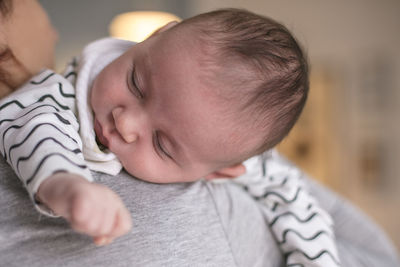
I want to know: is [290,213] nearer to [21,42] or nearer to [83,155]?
[83,155]

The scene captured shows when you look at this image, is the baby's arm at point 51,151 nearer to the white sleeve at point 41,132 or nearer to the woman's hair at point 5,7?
the white sleeve at point 41,132

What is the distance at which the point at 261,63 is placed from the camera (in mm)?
776

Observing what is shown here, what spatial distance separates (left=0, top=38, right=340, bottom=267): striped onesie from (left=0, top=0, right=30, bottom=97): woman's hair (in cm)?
4

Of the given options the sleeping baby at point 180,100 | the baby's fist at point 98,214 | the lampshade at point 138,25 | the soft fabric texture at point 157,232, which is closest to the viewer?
the baby's fist at point 98,214

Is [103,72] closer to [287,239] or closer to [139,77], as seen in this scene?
[139,77]

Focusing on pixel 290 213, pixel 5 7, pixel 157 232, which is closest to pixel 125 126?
pixel 157 232

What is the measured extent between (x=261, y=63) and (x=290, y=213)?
35 centimetres

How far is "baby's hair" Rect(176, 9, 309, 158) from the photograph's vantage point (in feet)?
2.51

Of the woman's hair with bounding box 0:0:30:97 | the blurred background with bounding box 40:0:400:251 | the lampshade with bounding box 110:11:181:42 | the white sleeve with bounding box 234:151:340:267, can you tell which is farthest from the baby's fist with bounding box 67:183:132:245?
the blurred background with bounding box 40:0:400:251

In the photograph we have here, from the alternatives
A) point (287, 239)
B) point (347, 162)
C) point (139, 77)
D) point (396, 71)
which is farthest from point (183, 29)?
point (396, 71)

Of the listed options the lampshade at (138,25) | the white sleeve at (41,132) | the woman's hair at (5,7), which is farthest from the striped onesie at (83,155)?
the lampshade at (138,25)

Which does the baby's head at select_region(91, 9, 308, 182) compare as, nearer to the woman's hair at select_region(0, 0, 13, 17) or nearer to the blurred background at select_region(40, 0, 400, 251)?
the woman's hair at select_region(0, 0, 13, 17)

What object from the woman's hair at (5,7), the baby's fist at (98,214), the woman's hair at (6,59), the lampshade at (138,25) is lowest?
the lampshade at (138,25)

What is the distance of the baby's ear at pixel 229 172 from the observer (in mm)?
867
